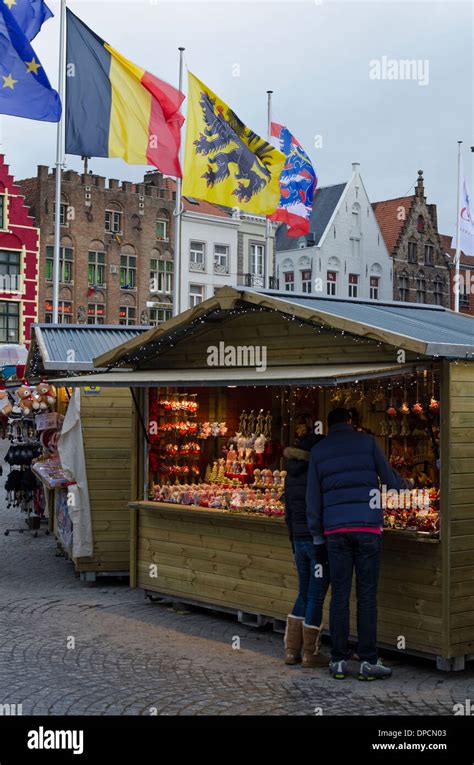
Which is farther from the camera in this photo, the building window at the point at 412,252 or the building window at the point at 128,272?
the building window at the point at 412,252

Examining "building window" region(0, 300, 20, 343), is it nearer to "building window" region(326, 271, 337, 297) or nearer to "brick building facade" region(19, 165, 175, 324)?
"brick building facade" region(19, 165, 175, 324)

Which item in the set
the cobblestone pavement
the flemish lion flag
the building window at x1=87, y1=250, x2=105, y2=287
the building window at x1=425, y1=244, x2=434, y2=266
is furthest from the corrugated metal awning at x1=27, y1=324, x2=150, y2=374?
the building window at x1=425, y1=244, x2=434, y2=266

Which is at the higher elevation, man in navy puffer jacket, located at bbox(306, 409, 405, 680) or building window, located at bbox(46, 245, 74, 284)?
building window, located at bbox(46, 245, 74, 284)

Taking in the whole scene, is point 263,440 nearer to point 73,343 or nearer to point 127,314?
point 73,343

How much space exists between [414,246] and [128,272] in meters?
17.6

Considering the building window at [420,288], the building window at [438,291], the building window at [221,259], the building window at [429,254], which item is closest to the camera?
the building window at [221,259]

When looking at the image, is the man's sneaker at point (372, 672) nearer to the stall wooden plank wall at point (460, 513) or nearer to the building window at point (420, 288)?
the stall wooden plank wall at point (460, 513)

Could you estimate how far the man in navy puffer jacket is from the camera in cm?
755

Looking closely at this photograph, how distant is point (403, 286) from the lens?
57.3 meters

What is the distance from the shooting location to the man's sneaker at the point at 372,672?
7496 millimetres

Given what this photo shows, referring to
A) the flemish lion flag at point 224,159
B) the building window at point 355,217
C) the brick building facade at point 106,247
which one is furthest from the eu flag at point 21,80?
the building window at point 355,217

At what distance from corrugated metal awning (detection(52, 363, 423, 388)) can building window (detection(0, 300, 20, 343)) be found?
108ft

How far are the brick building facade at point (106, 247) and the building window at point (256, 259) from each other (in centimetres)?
456
